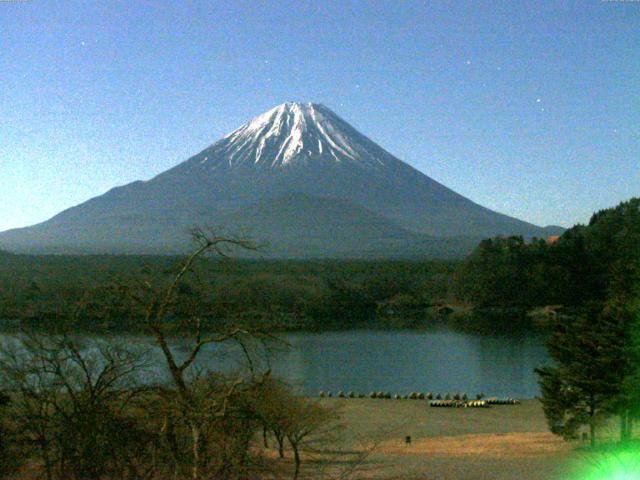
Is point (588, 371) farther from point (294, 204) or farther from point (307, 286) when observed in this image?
point (294, 204)

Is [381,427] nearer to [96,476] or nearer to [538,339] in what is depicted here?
[96,476]

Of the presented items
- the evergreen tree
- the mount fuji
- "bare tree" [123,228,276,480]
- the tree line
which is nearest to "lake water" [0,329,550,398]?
the evergreen tree

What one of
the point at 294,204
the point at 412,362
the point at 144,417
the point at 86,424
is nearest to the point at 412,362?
the point at 412,362

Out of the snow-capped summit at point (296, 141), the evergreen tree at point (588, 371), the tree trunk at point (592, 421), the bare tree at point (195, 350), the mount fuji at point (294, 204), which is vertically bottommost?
the tree trunk at point (592, 421)

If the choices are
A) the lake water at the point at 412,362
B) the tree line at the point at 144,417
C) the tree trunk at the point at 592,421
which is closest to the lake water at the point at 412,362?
the lake water at the point at 412,362

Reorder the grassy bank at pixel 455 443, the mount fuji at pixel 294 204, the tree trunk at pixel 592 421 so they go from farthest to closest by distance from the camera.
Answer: the mount fuji at pixel 294 204, the tree trunk at pixel 592 421, the grassy bank at pixel 455 443

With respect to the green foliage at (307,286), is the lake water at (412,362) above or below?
below

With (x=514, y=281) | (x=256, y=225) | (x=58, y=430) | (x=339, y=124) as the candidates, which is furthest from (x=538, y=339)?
(x=339, y=124)

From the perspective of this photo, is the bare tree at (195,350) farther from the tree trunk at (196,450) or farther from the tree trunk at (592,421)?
the tree trunk at (592,421)
